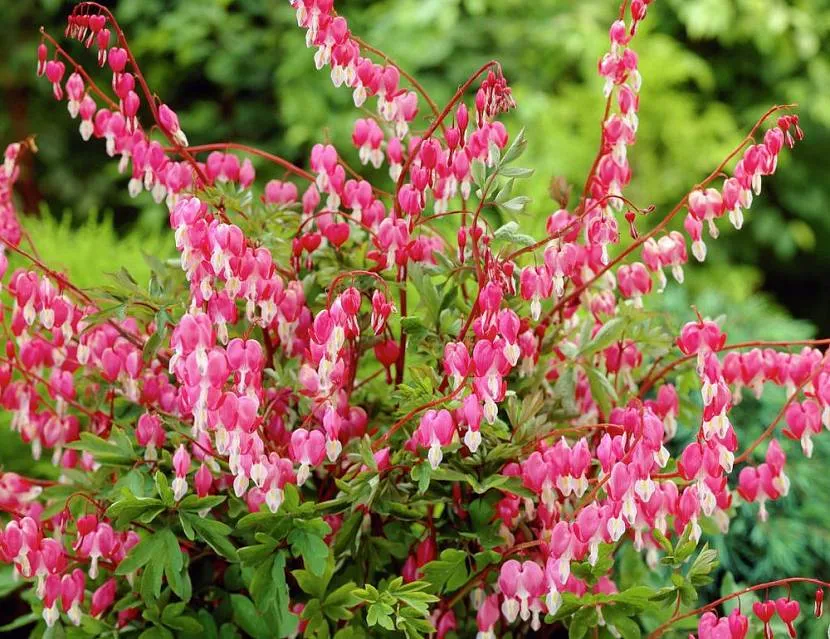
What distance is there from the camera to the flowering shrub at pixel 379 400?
1234 mm

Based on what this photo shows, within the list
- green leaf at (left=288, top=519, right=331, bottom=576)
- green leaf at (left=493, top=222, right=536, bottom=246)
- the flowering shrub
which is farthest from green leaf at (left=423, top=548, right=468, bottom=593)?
green leaf at (left=493, top=222, right=536, bottom=246)

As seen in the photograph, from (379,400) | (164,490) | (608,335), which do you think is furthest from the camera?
(379,400)

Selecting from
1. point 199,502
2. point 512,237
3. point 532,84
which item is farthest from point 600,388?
point 532,84

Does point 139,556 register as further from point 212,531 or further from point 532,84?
point 532,84

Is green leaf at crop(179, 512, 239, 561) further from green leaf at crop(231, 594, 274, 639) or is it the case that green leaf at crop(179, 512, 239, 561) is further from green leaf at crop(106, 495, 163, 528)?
green leaf at crop(231, 594, 274, 639)

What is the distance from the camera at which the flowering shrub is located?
123 centimetres

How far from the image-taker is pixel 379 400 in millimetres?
1605

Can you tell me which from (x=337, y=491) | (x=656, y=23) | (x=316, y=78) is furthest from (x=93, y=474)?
(x=656, y=23)

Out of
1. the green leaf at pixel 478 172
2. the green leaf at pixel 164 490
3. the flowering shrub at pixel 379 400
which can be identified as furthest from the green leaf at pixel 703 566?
the green leaf at pixel 164 490

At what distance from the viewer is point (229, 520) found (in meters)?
1.52

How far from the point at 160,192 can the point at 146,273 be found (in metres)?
1.43

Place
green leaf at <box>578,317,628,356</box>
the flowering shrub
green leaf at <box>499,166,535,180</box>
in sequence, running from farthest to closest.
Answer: green leaf at <box>578,317,628,356</box> < green leaf at <box>499,166,535,180</box> < the flowering shrub

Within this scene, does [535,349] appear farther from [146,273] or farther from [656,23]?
[656,23]

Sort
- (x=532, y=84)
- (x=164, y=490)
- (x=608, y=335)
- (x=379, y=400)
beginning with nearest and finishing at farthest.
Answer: (x=164, y=490) → (x=608, y=335) → (x=379, y=400) → (x=532, y=84)
